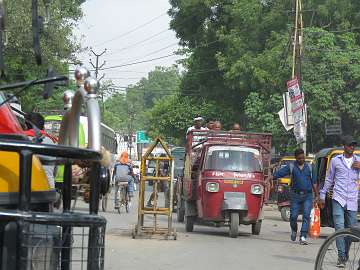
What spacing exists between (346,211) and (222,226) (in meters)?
6.95

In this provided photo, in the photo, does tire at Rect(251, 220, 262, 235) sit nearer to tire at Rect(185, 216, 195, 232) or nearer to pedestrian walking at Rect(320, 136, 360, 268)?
tire at Rect(185, 216, 195, 232)

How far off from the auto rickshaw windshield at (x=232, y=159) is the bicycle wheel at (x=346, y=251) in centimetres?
752

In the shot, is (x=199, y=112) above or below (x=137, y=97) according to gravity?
below

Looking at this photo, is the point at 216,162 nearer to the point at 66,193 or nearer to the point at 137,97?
the point at 66,193

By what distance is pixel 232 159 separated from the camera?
15734 millimetres

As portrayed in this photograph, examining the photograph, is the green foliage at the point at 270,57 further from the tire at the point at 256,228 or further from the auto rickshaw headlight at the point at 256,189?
the auto rickshaw headlight at the point at 256,189

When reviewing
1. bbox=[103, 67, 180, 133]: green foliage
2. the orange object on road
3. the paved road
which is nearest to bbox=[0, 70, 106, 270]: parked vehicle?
the paved road

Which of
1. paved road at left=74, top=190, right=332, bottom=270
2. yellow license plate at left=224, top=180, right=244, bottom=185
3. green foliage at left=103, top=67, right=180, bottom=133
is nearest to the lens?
paved road at left=74, top=190, right=332, bottom=270

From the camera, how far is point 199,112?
166ft

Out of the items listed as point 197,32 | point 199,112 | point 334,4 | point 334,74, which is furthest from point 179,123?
point 334,74

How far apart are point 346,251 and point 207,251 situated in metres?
4.75

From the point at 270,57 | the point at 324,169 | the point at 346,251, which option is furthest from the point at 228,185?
the point at 270,57

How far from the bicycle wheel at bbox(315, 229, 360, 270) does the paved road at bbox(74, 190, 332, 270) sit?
2538 millimetres

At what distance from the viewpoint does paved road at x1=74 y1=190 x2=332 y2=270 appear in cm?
1074
